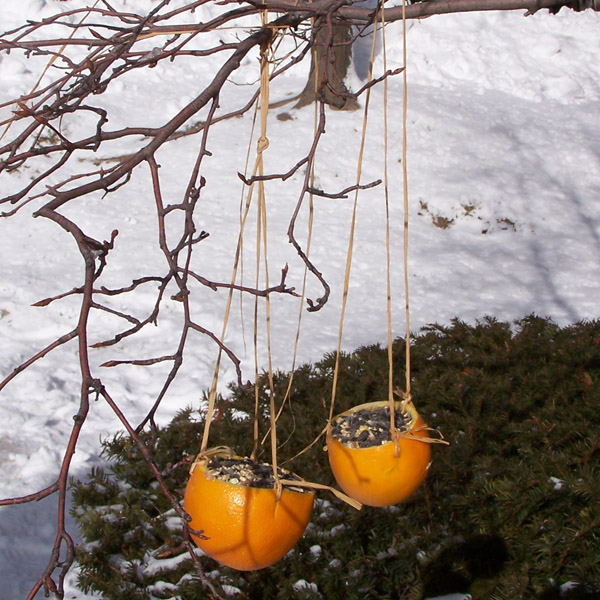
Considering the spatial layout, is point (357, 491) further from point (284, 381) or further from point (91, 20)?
point (91, 20)

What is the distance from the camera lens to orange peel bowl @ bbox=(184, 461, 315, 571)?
137cm

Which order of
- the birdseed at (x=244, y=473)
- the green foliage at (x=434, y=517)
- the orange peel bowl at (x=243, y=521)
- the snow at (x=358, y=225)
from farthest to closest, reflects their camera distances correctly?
1. the snow at (x=358, y=225)
2. the green foliage at (x=434, y=517)
3. the birdseed at (x=244, y=473)
4. the orange peel bowl at (x=243, y=521)

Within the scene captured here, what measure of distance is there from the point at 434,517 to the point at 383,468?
1449 mm

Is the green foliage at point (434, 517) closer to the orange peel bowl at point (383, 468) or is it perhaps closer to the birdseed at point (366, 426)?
the birdseed at point (366, 426)

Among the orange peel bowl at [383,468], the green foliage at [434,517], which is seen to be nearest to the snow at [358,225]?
the green foliage at [434,517]

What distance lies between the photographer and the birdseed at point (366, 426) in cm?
166

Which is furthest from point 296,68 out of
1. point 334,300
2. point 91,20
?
point 334,300

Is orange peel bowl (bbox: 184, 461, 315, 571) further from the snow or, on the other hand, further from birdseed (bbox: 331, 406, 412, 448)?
the snow

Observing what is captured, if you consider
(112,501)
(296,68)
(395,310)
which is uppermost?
(296,68)

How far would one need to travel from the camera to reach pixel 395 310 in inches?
250

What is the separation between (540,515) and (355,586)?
775mm

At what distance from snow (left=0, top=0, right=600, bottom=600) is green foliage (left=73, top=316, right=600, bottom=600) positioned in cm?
15

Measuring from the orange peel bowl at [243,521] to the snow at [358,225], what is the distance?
135 cm

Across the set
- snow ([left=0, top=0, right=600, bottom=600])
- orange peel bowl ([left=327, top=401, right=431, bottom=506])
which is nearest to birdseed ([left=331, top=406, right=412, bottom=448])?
orange peel bowl ([left=327, top=401, right=431, bottom=506])
